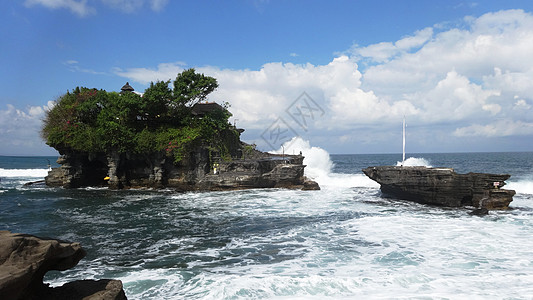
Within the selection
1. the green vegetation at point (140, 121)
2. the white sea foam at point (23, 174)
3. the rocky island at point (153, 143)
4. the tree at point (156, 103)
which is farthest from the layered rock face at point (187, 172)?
the white sea foam at point (23, 174)

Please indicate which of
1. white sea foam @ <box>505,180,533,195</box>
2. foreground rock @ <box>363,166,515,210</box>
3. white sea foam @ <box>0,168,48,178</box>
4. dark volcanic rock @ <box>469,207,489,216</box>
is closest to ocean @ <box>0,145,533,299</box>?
A: dark volcanic rock @ <box>469,207,489,216</box>

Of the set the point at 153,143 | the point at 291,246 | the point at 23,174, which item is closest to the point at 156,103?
the point at 153,143

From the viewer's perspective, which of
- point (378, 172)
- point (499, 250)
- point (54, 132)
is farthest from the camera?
point (54, 132)

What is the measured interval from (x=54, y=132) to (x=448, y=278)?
108 ft

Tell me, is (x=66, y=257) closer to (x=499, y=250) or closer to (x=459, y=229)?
(x=499, y=250)

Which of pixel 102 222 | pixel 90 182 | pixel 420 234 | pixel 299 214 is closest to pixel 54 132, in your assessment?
pixel 90 182

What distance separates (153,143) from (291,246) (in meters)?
20.5

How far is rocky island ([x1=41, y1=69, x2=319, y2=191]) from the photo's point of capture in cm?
2814

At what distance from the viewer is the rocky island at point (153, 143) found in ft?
92.3

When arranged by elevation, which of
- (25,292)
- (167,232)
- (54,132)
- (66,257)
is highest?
(54,132)

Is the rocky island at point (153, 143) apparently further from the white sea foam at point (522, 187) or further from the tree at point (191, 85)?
the white sea foam at point (522, 187)

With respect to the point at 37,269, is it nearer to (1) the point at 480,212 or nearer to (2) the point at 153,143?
(1) the point at 480,212

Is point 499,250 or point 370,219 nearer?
point 499,250

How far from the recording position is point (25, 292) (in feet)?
16.4
